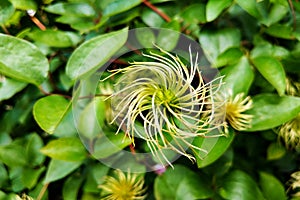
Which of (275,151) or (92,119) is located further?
(275,151)

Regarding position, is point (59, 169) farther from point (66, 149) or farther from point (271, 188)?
point (271, 188)

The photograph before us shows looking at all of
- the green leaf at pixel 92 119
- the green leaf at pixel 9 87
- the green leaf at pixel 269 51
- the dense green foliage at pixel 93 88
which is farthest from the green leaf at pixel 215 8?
the green leaf at pixel 9 87

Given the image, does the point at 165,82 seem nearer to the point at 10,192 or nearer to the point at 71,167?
the point at 71,167

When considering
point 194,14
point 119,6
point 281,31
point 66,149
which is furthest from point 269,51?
point 66,149

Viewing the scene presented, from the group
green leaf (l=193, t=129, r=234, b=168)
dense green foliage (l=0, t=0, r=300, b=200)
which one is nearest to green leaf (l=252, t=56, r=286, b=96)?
dense green foliage (l=0, t=0, r=300, b=200)

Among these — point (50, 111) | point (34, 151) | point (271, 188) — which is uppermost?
point (50, 111)

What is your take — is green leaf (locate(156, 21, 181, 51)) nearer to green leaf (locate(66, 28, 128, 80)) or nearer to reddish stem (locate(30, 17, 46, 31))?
green leaf (locate(66, 28, 128, 80))

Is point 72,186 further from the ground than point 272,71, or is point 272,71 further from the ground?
point 272,71

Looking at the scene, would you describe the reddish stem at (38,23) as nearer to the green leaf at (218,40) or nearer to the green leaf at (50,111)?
the green leaf at (50,111)
